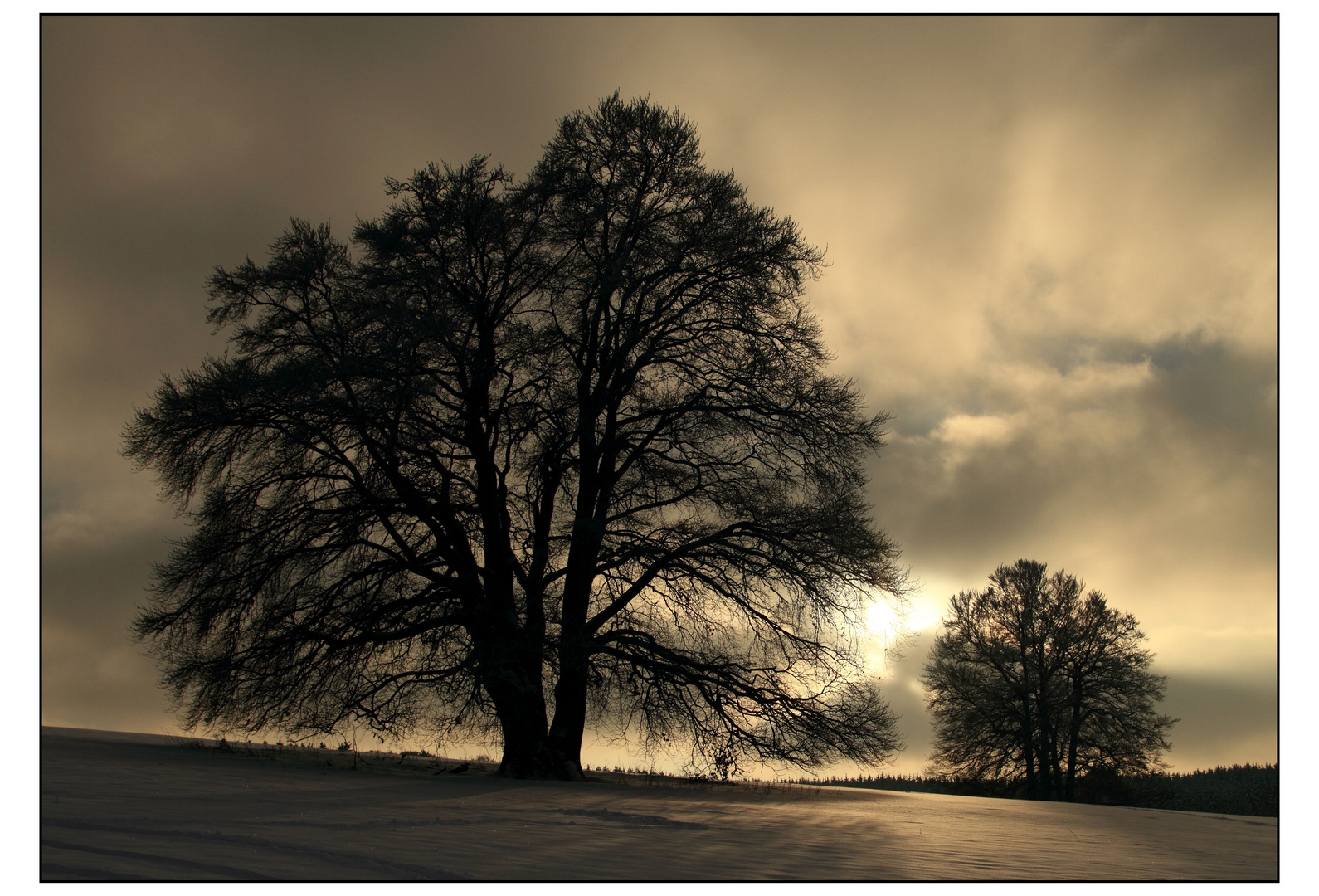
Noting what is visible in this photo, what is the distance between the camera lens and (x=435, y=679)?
1144cm

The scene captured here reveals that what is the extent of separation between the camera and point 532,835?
4.89 metres

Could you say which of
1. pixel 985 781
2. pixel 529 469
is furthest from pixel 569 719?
pixel 985 781

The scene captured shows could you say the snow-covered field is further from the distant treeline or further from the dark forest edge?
the distant treeline

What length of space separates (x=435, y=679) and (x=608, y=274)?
6423 mm

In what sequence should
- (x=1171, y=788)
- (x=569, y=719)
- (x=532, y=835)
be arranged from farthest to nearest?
1. (x=1171, y=788)
2. (x=569, y=719)
3. (x=532, y=835)

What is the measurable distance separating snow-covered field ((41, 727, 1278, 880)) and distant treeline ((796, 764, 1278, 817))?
15436 mm

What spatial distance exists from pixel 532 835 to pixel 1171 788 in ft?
87.9

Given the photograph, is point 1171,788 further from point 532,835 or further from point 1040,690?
point 532,835

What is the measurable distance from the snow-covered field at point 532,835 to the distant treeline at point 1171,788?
A: 15.4 m

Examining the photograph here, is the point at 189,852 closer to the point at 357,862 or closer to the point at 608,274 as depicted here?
the point at 357,862

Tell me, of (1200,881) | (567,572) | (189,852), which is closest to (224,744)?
(567,572)

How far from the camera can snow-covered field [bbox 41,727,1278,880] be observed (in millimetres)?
3773

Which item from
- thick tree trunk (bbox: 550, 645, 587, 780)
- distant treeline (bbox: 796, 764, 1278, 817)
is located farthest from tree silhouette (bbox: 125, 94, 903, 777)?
distant treeline (bbox: 796, 764, 1278, 817)

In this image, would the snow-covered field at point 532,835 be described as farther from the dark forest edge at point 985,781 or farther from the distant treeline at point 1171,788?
the distant treeline at point 1171,788
